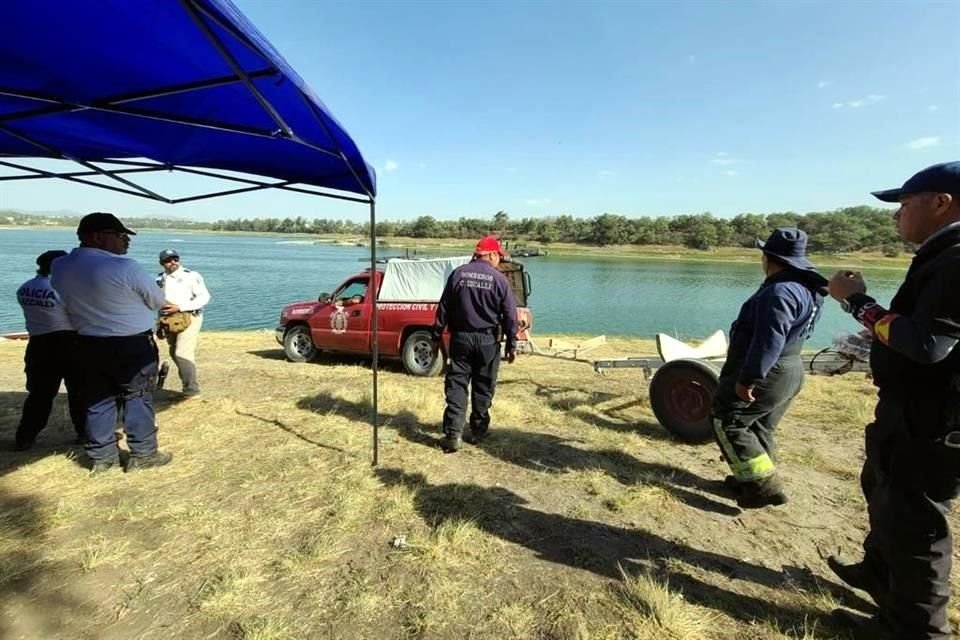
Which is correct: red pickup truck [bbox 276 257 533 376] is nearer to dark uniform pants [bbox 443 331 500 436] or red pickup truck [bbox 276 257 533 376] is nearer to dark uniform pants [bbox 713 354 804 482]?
dark uniform pants [bbox 443 331 500 436]

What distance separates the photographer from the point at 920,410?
182 centimetres

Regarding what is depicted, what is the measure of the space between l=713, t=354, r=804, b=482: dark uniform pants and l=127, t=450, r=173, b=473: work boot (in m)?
4.23

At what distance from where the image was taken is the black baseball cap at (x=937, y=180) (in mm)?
1831

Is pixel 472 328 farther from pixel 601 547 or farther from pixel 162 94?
pixel 162 94

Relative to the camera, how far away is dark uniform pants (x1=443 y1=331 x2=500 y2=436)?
421 centimetres

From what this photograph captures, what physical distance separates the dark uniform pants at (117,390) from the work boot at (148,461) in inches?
1.5

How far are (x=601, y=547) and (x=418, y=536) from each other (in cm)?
108

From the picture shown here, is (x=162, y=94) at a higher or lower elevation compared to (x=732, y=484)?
higher

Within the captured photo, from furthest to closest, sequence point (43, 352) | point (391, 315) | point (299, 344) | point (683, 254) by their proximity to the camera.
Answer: point (683, 254)
point (299, 344)
point (391, 315)
point (43, 352)

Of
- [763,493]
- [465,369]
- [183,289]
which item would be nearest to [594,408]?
[465,369]

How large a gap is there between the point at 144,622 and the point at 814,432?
5635mm

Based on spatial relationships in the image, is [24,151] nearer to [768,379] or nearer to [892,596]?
[768,379]

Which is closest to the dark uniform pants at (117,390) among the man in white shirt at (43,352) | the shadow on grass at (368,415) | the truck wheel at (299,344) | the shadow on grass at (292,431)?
the man in white shirt at (43,352)

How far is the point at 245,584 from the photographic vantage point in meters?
2.43
